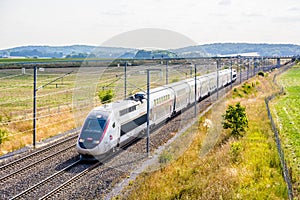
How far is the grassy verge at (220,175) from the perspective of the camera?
11859 mm

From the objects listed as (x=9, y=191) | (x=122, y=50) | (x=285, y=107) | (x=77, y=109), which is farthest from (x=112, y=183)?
(x=285, y=107)

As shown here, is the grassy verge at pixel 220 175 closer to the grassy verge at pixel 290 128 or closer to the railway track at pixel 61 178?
the grassy verge at pixel 290 128

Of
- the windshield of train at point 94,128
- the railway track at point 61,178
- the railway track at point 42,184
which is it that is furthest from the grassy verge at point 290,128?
the railway track at point 42,184

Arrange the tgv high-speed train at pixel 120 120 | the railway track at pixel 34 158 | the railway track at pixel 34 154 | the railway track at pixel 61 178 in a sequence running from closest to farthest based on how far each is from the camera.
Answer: the railway track at pixel 61 178 < the railway track at pixel 34 158 < the tgv high-speed train at pixel 120 120 < the railway track at pixel 34 154

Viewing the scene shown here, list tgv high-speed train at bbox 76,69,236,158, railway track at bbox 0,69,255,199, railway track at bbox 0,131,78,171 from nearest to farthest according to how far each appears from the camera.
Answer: railway track at bbox 0,69,255,199
tgv high-speed train at bbox 76,69,236,158
railway track at bbox 0,131,78,171

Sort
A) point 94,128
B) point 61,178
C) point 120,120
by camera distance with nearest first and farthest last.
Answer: point 61,178 < point 94,128 < point 120,120

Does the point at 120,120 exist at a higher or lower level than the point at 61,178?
higher

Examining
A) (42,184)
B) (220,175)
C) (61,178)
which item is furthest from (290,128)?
(42,184)

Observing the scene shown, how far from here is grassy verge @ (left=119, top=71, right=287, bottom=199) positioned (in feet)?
38.9

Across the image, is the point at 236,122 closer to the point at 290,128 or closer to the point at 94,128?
the point at 290,128

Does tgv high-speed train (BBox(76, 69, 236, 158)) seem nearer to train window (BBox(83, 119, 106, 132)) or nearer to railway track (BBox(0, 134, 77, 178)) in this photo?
train window (BBox(83, 119, 106, 132))

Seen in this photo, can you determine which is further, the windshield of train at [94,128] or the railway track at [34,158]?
the windshield of train at [94,128]

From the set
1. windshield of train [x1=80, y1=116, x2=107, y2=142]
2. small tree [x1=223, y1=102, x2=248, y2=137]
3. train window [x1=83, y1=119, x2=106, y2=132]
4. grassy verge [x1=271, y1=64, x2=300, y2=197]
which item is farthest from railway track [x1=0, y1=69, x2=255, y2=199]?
grassy verge [x1=271, y1=64, x2=300, y2=197]

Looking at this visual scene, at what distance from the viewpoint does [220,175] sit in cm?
1337
